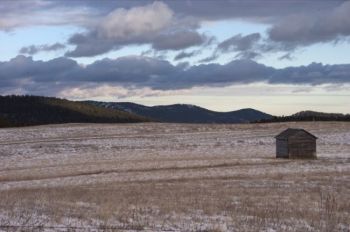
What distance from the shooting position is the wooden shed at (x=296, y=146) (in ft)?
194

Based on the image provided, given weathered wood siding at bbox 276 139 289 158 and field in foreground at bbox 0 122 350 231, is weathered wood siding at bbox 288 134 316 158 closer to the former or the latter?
weathered wood siding at bbox 276 139 289 158

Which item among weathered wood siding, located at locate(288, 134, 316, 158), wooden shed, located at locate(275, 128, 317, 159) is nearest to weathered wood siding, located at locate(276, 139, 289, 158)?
wooden shed, located at locate(275, 128, 317, 159)

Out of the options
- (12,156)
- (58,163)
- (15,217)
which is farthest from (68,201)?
(12,156)

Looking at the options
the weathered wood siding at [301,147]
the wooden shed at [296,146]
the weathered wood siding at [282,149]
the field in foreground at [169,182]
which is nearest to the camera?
the field in foreground at [169,182]

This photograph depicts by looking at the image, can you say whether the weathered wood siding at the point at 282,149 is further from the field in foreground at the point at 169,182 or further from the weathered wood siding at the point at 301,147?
the field in foreground at the point at 169,182

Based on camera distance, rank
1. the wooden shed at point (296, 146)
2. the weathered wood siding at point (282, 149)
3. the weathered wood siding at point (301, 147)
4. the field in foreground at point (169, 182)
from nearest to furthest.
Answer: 1. the field in foreground at point (169, 182)
2. the weathered wood siding at point (282, 149)
3. the wooden shed at point (296, 146)
4. the weathered wood siding at point (301, 147)

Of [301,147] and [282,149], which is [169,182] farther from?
[301,147]

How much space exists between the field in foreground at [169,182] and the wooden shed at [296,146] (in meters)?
3.41

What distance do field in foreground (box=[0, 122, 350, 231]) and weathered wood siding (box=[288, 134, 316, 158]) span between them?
3.51 m

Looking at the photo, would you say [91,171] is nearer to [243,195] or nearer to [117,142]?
[243,195]

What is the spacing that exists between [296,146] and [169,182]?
27505 millimetres

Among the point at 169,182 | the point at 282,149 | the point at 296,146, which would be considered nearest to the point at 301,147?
the point at 296,146

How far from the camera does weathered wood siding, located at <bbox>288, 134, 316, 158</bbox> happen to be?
59406 mm

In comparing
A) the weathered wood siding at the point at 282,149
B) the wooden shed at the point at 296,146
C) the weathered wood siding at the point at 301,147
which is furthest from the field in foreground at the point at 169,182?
the weathered wood siding at the point at 301,147
